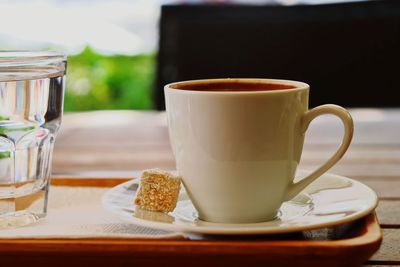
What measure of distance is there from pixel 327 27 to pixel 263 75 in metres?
0.23

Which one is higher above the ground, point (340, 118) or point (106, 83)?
point (340, 118)

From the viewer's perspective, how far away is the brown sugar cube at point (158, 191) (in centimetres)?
73

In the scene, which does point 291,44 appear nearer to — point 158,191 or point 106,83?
point 158,191

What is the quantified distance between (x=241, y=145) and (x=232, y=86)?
13 centimetres

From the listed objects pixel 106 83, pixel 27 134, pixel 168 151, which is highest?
pixel 27 134

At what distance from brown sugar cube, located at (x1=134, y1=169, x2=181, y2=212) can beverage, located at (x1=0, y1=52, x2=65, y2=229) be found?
0.47 feet

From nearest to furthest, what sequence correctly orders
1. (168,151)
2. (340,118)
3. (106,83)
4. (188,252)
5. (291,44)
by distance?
(188,252) → (340,118) → (168,151) → (291,44) → (106,83)

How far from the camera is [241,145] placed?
2.23 feet

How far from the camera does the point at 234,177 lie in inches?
27.3

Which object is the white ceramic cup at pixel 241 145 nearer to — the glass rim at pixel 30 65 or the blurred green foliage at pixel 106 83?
the glass rim at pixel 30 65

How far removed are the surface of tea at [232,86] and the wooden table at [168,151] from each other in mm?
203

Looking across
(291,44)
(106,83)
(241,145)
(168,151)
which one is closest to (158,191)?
(241,145)

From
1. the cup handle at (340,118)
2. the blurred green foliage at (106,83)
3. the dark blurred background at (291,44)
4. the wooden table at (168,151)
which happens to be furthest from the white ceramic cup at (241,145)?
the blurred green foliage at (106,83)

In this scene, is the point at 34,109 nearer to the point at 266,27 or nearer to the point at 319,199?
the point at 319,199
